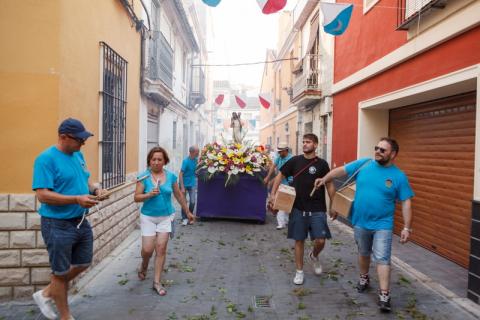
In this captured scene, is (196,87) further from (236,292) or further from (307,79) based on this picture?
(236,292)

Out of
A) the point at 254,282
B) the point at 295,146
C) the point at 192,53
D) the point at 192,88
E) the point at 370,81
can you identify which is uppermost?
the point at 192,53

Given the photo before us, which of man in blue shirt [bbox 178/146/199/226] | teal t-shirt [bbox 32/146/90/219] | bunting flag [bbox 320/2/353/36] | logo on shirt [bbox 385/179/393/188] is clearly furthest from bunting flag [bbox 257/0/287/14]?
teal t-shirt [bbox 32/146/90/219]

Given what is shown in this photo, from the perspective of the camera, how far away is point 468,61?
15.5 feet

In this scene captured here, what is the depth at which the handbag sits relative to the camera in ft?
14.9

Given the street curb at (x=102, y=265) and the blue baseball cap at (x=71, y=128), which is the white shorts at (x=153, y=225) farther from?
the blue baseball cap at (x=71, y=128)

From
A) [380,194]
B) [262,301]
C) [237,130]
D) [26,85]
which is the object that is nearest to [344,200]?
[380,194]

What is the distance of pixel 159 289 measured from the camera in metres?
4.45

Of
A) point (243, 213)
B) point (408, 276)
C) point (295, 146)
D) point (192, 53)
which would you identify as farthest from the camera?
point (192, 53)

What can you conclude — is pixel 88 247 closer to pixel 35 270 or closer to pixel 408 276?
pixel 35 270

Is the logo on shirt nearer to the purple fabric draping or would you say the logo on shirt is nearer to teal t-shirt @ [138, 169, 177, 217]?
teal t-shirt @ [138, 169, 177, 217]

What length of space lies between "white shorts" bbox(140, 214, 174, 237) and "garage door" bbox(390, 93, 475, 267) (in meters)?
3.89

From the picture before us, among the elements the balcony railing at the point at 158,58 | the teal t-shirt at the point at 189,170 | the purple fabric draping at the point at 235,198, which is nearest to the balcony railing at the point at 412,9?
the purple fabric draping at the point at 235,198

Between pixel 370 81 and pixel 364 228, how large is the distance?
4.40 m

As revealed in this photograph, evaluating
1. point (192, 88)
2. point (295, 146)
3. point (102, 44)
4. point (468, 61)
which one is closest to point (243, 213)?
point (102, 44)
